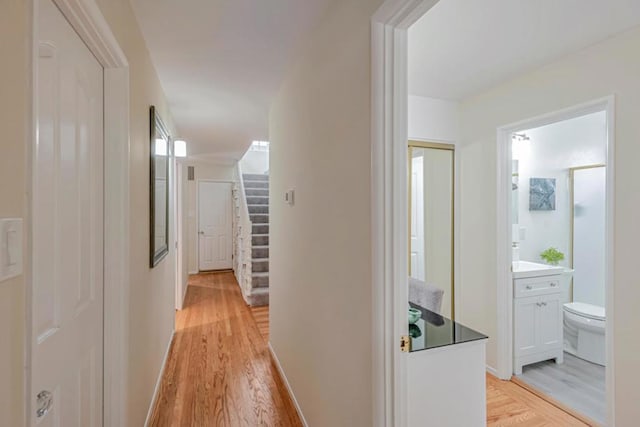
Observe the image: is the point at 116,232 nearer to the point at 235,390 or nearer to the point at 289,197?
the point at 289,197

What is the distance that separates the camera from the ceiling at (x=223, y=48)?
4.83ft

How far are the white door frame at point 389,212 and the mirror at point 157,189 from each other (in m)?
1.56

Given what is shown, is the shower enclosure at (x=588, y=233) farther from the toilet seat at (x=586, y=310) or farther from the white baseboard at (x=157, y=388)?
the white baseboard at (x=157, y=388)

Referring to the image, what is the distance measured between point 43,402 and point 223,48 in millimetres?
1834

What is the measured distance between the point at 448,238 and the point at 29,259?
277 centimetres

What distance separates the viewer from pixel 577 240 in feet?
10.7

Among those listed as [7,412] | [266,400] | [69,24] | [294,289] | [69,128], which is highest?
[69,24]

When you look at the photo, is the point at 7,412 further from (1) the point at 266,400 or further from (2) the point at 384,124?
(1) the point at 266,400

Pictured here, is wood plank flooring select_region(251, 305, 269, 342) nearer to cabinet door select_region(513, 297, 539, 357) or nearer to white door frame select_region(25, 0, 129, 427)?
white door frame select_region(25, 0, 129, 427)

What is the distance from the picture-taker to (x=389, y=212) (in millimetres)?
1042

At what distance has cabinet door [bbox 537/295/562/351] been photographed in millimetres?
2572

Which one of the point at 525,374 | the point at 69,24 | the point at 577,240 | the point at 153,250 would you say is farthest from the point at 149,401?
the point at 577,240

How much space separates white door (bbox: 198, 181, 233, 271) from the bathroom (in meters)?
5.35

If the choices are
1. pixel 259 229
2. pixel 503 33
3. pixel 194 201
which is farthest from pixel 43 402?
pixel 194 201
